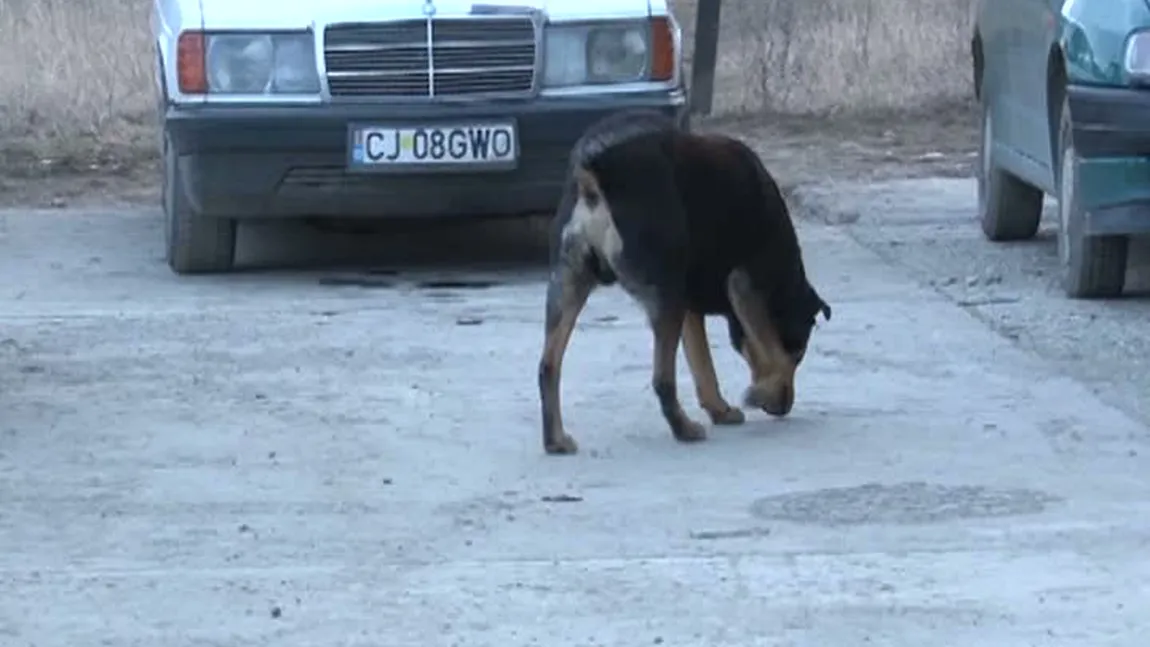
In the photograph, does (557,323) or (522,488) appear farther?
(557,323)

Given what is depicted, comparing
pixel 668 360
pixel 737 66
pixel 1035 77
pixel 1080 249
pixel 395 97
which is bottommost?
pixel 737 66

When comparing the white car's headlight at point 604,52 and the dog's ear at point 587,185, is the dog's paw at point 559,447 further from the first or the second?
the white car's headlight at point 604,52

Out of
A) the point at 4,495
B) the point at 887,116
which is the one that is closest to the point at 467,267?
the point at 4,495

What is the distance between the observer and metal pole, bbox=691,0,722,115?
17.5 metres

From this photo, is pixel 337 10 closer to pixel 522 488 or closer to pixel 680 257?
pixel 680 257

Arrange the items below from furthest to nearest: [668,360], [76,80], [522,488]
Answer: [76,80] < [668,360] < [522,488]

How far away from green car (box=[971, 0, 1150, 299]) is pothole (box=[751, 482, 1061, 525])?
3.02 m

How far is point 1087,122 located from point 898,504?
132 inches

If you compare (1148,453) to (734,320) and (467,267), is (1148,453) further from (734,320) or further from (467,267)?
(467,267)

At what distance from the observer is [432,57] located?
11352mm

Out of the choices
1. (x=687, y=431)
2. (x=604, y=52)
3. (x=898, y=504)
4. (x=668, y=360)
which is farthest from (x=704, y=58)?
(x=898, y=504)

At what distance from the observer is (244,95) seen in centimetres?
1130

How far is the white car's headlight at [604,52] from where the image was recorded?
1145cm

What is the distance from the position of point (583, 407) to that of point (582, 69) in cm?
301
